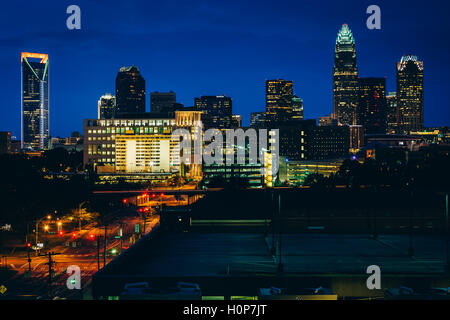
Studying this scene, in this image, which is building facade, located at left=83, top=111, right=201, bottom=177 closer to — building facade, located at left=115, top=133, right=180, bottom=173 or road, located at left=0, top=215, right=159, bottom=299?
building facade, located at left=115, top=133, right=180, bottom=173

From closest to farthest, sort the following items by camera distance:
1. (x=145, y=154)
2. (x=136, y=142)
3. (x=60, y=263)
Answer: (x=60, y=263), (x=145, y=154), (x=136, y=142)

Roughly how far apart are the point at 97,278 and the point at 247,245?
13547 mm

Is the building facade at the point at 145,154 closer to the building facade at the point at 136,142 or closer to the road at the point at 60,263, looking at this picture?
the building facade at the point at 136,142

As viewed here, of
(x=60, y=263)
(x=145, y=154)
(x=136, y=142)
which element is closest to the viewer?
(x=60, y=263)

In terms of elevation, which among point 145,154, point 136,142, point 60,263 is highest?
point 136,142

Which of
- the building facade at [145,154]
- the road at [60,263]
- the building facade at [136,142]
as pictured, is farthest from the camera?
the building facade at [136,142]

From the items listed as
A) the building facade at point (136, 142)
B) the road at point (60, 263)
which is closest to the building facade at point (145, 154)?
the building facade at point (136, 142)

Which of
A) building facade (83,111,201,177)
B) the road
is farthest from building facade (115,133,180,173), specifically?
the road

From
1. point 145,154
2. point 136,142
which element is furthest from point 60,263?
point 136,142

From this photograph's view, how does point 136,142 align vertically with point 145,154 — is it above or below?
above

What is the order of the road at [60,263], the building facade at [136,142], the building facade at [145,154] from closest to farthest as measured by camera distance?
the road at [60,263] → the building facade at [145,154] → the building facade at [136,142]

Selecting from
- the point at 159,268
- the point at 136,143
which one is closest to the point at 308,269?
the point at 159,268

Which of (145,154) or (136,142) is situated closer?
(145,154)

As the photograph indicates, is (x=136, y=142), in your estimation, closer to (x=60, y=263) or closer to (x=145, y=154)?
(x=145, y=154)
